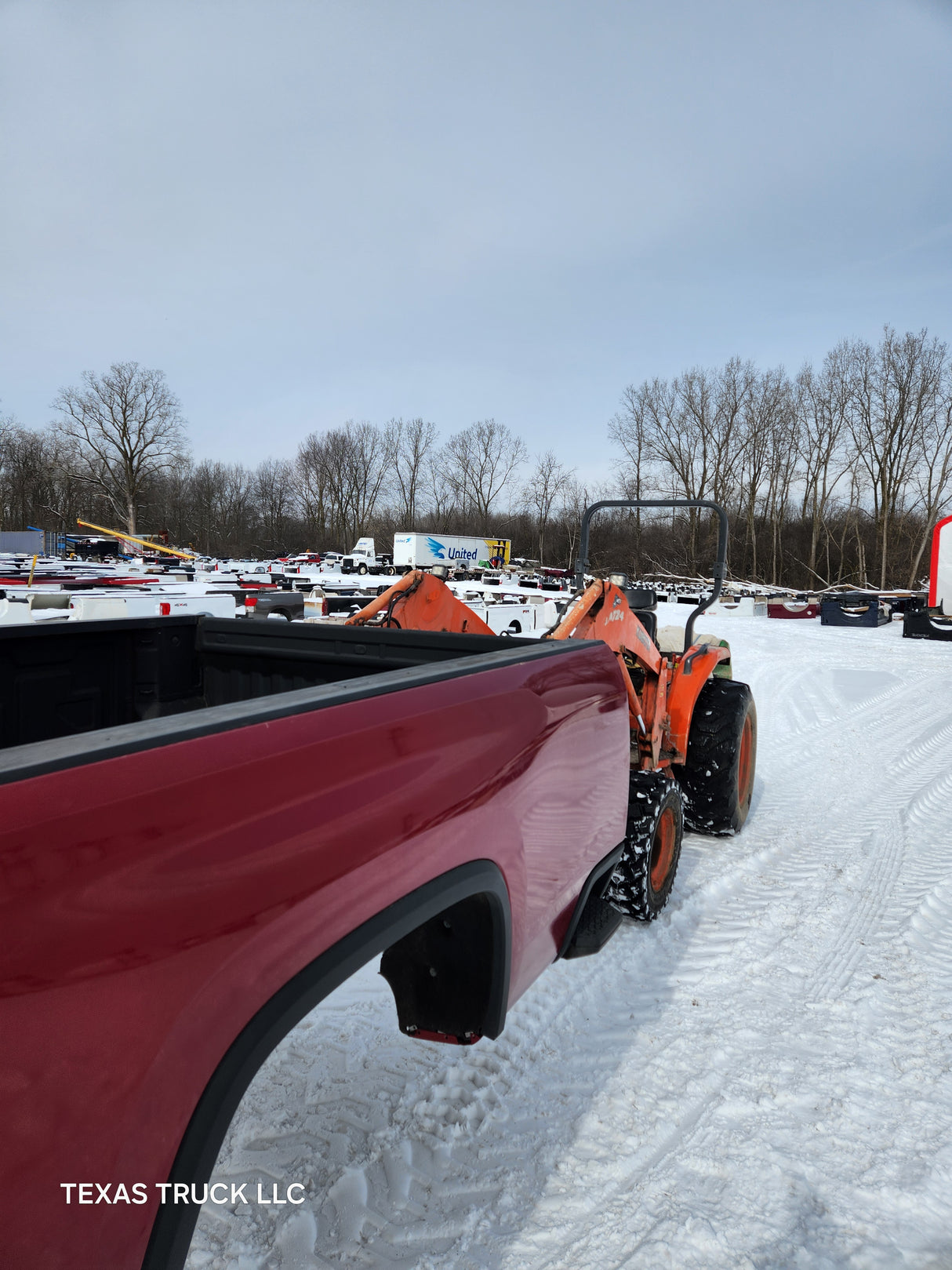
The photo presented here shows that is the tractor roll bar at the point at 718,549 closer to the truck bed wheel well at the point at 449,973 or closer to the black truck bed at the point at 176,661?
the black truck bed at the point at 176,661

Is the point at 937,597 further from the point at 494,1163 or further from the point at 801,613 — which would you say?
the point at 494,1163

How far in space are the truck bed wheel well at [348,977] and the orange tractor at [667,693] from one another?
6.90 ft

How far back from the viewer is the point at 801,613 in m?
22.8

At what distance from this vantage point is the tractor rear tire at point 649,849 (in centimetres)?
351

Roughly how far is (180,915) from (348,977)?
42 cm

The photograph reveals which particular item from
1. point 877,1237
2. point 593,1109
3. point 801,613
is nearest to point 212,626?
point 593,1109

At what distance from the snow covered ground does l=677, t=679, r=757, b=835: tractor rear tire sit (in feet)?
2.28

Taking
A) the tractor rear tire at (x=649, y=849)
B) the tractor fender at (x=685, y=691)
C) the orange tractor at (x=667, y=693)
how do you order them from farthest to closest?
1. the tractor fender at (x=685, y=691)
2. the orange tractor at (x=667, y=693)
3. the tractor rear tire at (x=649, y=849)

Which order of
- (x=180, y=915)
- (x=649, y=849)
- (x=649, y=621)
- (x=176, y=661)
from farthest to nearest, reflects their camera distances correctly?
1. (x=649, y=621)
2. (x=649, y=849)
3. (x=176, y=661)
4. (x=180, y=915)

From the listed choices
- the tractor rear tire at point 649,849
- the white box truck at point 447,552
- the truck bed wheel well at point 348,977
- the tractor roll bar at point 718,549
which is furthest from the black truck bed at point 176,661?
the white box truck at point 447,552

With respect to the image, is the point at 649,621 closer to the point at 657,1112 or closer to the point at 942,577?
the point at 657,1112

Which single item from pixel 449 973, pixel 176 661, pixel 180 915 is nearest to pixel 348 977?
pixel 180 915

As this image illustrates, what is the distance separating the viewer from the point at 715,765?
4719 mm

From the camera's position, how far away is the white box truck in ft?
151
